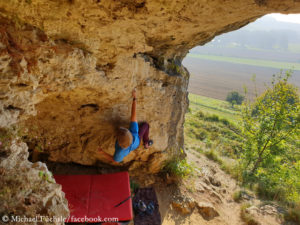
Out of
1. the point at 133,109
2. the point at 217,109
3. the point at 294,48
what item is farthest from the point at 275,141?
the point at 294,48

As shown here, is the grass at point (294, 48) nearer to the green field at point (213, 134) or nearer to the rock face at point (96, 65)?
the green field at point (213, 134)

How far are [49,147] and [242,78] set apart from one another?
69393 mm

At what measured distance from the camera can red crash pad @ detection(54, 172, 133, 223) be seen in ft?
10.3

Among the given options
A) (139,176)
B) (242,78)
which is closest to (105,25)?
(139,176)

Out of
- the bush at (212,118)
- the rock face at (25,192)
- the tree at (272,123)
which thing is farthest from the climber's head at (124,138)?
the bush at (212,118)

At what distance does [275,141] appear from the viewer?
738 centimetres

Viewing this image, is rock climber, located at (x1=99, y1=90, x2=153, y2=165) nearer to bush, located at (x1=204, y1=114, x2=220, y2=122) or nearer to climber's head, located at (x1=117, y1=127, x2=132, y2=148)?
climber's head, located at (x1=117, y1=127, x2=132, y2=148)

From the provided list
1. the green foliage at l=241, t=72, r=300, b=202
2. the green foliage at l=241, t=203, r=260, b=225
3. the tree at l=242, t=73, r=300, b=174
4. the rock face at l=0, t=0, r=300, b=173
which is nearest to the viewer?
the rock face at l=0, t=0, r=300, b=173

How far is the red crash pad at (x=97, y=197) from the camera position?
3145mm

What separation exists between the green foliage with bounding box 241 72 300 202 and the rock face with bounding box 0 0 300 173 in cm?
439

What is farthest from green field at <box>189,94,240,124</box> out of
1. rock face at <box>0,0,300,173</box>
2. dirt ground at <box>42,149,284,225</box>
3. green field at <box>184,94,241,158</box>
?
rock face at <box>0,0,300,173</box>

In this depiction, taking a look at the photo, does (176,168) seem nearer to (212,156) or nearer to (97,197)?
(97,197)

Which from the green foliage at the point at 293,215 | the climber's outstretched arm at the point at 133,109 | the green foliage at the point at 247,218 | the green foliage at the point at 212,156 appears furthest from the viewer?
the green foliage at the point at 212,156

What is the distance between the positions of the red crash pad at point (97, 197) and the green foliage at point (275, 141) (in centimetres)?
553
